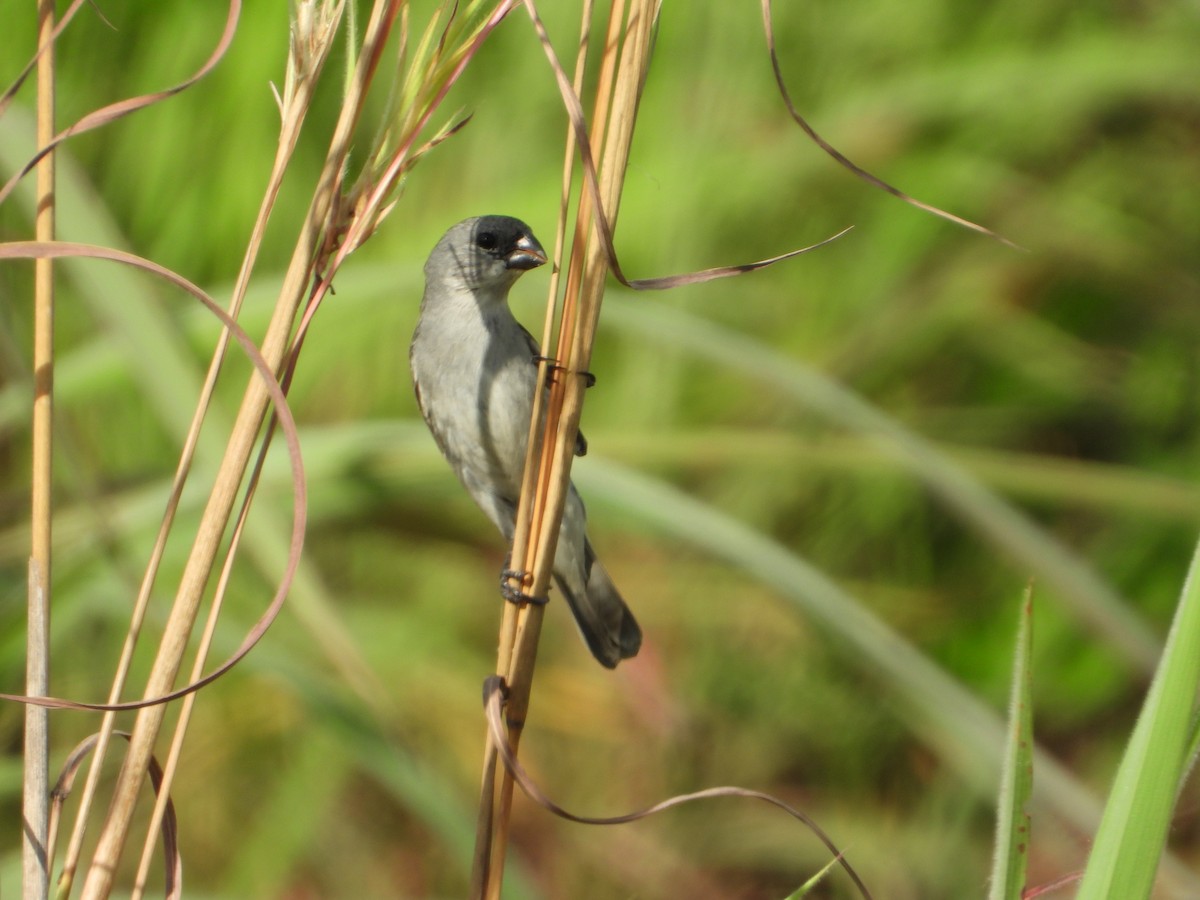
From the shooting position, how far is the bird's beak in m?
2.22

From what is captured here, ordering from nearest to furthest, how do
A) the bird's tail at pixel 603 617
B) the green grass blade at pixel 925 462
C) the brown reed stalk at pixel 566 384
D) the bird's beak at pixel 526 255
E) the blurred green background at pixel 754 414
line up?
the brown reed stalk at pixel 566 384 → the green grass blade at pixel 925 462 → the bird's beak at pixel 526 255 → the bird's tail at pixel 603 617 → the blurred green background at pixel 754 414

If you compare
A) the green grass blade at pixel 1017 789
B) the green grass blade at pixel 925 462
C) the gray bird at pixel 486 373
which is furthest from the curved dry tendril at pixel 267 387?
the gray bird at pixel 486 373

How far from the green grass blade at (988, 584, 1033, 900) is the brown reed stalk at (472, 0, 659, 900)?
→ 426 mm

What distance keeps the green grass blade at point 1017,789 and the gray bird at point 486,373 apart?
134cm

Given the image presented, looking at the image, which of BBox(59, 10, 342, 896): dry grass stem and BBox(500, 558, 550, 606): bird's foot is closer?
BBox(59, 10, 342, 896): dry grass stem

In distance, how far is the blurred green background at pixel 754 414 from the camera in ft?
9.62

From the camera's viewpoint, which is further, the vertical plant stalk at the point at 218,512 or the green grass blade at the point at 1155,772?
the vertical plant stalk at the point at 218,512

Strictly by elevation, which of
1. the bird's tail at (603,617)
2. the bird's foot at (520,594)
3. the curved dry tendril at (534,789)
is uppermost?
the bird's foot at (520,594)

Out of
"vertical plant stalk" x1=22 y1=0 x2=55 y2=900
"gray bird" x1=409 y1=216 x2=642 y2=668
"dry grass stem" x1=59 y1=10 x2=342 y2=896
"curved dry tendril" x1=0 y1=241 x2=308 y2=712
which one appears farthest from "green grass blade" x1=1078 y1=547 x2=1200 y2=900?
"gray bird" x1=409 y1=216 x2=642 y2=668

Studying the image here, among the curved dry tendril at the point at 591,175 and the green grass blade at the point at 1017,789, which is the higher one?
the curved dry tendril at the point at 591,175

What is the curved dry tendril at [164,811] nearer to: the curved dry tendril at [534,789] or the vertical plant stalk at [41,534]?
the vertical plant stalk at [41,534]

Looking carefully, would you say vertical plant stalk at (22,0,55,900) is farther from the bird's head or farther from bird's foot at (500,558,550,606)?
the bird's head

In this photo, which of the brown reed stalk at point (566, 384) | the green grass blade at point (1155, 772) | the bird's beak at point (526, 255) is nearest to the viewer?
the green grass blade at point (1155, 772)

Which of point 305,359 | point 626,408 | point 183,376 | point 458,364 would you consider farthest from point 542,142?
point 183,376
